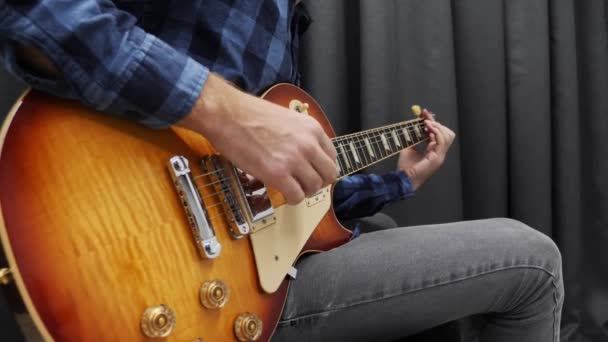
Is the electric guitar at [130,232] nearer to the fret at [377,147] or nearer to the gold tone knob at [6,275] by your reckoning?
the gold tone knob at [6,275]

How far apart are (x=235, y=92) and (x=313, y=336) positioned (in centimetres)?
35

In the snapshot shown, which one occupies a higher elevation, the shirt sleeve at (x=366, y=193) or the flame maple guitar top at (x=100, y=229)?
the flame maple guitar top at (x=100, y=229)

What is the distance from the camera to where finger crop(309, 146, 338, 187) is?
22.3 inches

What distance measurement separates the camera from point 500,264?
0.69 m

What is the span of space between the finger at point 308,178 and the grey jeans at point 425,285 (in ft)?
0.50

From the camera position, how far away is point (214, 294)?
52 centimetres

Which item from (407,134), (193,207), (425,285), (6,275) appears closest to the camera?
(6,275)

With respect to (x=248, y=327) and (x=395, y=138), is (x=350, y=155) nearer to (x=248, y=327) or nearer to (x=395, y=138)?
(x=395, y=138)

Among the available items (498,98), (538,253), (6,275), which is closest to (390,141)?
(538,253)

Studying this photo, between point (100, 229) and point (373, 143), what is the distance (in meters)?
0.61

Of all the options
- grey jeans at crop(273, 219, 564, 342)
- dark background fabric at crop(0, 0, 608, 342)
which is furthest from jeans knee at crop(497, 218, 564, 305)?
dark background fabric at crop(0, 0, 608, 342)

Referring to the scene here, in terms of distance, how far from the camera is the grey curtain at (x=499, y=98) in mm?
1287

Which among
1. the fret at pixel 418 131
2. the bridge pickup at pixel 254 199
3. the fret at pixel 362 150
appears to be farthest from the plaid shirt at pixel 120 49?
the fret at pixel 418 131

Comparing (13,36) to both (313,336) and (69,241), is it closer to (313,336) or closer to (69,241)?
(69,241)
